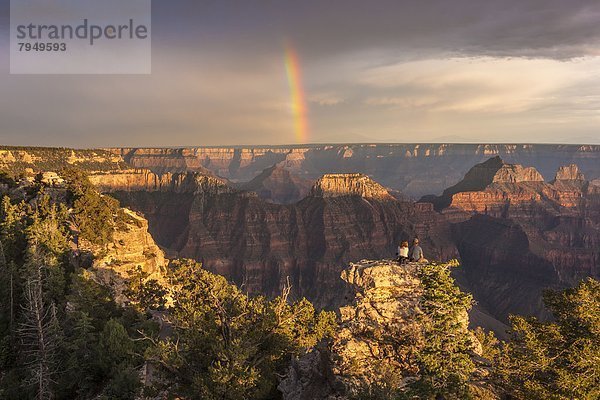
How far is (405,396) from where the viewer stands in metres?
16.8

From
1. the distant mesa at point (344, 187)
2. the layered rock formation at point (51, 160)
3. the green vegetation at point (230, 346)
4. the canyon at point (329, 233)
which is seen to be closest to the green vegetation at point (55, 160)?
the layered rock formation at point (51, 160)

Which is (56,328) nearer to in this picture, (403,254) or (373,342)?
(373,342)

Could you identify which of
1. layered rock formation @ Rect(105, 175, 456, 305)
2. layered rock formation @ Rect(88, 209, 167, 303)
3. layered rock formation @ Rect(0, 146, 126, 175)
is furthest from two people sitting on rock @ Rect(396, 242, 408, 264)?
layered rock formation @ Rect(0, 146, 126, 175)

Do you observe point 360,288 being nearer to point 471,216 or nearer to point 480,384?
point 480,384

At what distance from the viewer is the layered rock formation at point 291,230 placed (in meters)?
130

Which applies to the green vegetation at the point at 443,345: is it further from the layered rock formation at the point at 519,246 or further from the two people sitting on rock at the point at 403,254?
the layered rock formation at the point at 519,246

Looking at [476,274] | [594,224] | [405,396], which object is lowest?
[476,274]

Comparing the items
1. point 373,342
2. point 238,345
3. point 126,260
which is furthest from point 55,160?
point 373,342

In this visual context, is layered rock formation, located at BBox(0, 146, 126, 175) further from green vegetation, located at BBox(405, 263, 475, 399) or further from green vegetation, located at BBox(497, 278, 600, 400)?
green vegetation, located at BBox(497, 278, 600, 400)

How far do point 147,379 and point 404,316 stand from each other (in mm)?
22311

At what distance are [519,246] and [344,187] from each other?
219 ft

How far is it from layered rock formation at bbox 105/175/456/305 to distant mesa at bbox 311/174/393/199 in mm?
402

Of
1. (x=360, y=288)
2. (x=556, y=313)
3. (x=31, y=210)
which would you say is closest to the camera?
(x=556, y=313)

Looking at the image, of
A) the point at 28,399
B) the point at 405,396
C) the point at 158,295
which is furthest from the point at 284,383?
the point at 158,295
